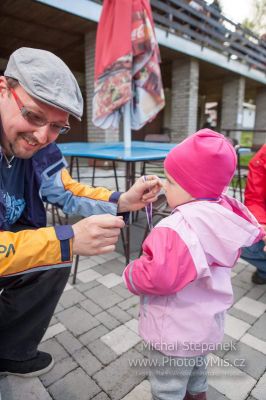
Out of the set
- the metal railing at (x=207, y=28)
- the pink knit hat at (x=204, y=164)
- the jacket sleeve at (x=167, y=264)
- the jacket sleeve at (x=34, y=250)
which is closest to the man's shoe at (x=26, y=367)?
the jacket sleeve at (x=34, y=250)

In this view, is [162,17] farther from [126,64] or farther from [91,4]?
[126,64]

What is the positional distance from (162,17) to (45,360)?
9.09 m

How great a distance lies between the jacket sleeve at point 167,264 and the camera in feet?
3.31

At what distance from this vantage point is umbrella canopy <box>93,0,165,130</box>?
2.94 m

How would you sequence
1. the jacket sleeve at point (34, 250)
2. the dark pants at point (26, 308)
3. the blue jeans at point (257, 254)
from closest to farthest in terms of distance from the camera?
the jacket sleeve at point (34, 250), the dark pants at point (26, 308), the blue jeans at point (257, 254)

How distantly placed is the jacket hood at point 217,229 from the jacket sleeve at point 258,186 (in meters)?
1.17

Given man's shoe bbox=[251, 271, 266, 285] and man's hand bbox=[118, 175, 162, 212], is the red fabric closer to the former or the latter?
man's hand bbox=[118, 175, 162, 212]

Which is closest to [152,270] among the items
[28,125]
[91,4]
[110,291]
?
[28,125]

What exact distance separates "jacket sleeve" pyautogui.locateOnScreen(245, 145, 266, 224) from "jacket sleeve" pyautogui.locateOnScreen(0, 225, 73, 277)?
163 centimetres

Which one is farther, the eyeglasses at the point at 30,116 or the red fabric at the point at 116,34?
the red fabric at the point at 116,34

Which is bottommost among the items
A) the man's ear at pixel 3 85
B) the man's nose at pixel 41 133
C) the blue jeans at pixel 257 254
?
the blue jeans at pixel 257 254

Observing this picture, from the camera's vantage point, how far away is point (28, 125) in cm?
122

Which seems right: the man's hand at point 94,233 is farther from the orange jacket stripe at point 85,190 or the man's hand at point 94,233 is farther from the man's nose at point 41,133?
the orange jacket stripe at point 85,190

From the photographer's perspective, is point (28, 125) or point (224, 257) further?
point (28, 125)
